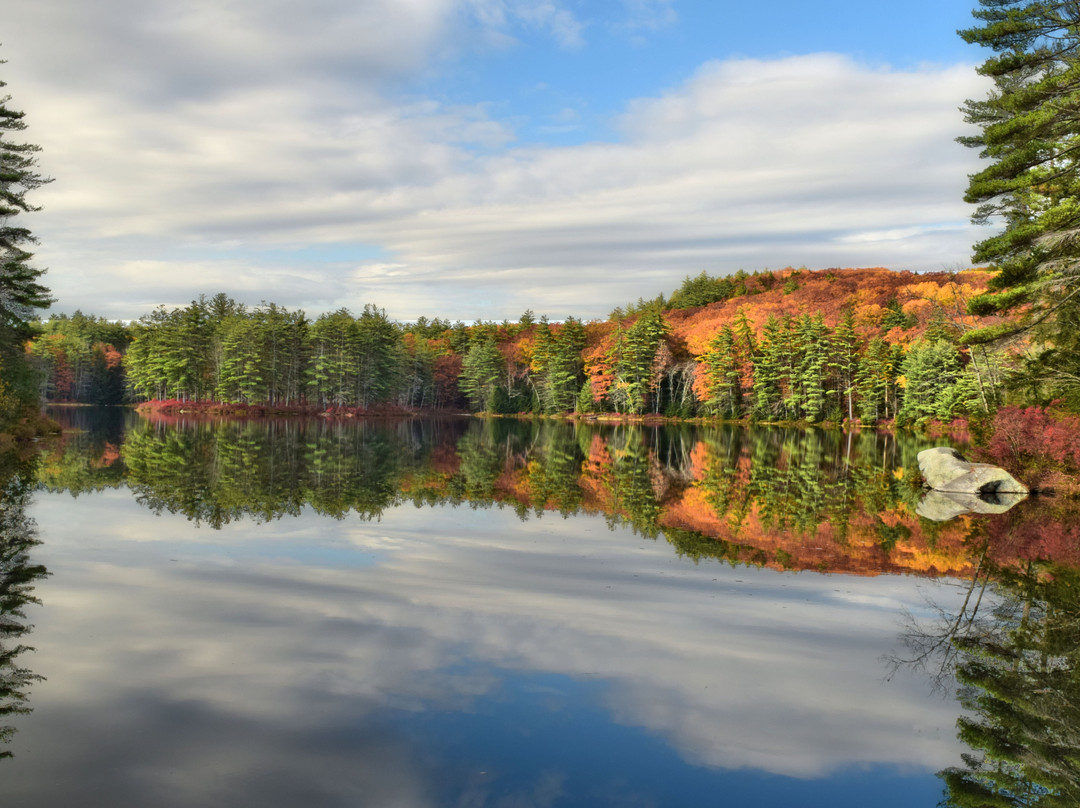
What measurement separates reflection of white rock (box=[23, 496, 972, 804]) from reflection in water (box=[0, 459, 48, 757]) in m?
0.19

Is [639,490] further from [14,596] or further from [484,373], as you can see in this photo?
[484,373]

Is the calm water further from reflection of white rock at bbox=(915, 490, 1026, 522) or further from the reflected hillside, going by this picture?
reflection of white rock at bbox=(915, 490, 1026, 522)

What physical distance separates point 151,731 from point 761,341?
62798 mm

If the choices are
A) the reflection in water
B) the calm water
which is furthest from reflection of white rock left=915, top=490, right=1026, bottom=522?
the reflection in water

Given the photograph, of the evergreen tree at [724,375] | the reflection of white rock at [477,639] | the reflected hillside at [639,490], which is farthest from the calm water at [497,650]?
the evergreen tree at [724,375]

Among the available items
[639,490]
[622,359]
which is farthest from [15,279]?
[622,359]

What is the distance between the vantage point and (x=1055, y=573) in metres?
11.2

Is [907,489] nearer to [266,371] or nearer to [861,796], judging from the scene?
[861,796]

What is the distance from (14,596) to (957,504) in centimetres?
1897

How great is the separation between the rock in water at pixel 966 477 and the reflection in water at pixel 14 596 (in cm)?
2082

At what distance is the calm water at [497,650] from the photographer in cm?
507

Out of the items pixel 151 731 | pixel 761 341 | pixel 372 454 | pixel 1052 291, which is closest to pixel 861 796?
pixel 151 731

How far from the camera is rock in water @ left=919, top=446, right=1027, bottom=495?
20234 mm

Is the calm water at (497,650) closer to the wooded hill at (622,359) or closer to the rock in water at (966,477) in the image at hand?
the rock in water at (966,477)
